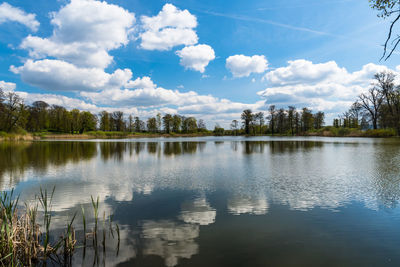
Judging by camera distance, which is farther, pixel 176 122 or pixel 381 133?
pixel 176 122

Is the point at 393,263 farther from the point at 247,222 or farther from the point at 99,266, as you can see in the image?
the point at 99,266

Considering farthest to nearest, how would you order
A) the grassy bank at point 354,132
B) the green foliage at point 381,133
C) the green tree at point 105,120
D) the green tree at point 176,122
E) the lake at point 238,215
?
the green tree at point 176,122, the green tree at point 105,120, the grassy bank at point 354,132, the green foliage at point 381,133, the lake at point 238,215

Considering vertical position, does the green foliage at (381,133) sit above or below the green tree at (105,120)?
below

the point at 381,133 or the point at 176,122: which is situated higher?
the point at 176,122

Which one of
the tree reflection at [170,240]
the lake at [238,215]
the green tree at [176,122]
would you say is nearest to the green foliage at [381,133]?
the lake at [238,215]

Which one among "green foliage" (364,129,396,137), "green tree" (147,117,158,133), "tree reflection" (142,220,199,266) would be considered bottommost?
"tree reflection" (142,220,199,266)

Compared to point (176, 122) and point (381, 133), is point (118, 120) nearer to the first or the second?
point (176, 122)

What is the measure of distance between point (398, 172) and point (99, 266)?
17180 millimetres

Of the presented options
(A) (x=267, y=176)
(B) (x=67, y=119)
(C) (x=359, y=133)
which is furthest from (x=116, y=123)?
(A) (x=267, y=176)

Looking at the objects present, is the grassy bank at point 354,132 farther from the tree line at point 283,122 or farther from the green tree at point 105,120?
the green tree at point 105,120

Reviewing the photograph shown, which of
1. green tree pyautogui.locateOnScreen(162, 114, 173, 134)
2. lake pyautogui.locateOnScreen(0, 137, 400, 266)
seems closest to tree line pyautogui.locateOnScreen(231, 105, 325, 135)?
green tree pyautogui.locateOnScreen(162, 114, 173, 134)

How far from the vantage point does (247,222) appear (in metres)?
6.75

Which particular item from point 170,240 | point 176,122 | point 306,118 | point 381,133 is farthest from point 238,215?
point 176,122

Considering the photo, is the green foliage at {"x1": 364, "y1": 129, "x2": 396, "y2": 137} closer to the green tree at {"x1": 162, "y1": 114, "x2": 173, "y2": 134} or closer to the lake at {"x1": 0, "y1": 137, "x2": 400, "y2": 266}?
the lake at {"x1": 0, "y1": 137, "x2": 400, "y2": 266}
